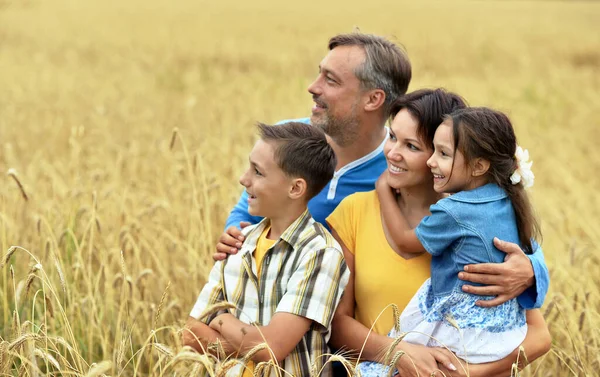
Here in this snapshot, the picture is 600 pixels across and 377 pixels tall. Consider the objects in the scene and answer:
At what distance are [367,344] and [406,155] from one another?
725 mm

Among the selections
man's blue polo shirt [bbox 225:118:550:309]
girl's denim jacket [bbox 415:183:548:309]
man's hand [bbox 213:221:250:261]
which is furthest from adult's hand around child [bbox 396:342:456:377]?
man's blue polo shirt [bbox 225:118:550:309]

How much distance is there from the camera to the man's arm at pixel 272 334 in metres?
2.82

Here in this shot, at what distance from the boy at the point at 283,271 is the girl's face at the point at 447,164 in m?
0.43

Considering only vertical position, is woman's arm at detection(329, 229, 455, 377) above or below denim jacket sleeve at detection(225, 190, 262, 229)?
below

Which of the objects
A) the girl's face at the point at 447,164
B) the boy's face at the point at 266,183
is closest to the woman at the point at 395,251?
the girl's face at the point at 447,164

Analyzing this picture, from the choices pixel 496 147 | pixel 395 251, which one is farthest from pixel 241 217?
pixel 496 147

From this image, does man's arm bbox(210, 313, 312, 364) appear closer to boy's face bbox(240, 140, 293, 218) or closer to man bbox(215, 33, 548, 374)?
boy's face bbox(240, 140, 293, 218)

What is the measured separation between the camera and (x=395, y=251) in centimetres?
309

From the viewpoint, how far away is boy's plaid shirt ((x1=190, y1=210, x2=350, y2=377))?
9.44 ft

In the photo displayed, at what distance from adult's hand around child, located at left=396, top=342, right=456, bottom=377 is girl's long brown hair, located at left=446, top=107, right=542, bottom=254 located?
0.52 m

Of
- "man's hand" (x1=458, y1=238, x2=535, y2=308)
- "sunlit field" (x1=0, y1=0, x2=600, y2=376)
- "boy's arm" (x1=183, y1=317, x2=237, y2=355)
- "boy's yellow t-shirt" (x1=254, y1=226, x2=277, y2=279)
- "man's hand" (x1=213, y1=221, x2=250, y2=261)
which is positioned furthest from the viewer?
"sunlit field" (x1=0, y1=0, x2=600, y2=376)

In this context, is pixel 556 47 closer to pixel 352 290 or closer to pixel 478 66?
pixel 478 66

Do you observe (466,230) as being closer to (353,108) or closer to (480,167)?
(480,167)

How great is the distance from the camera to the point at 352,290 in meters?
3.16
